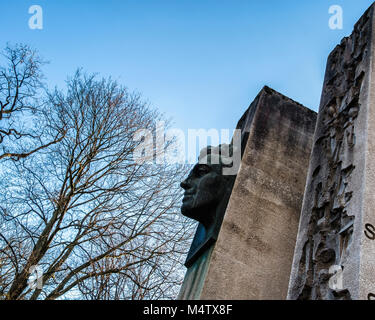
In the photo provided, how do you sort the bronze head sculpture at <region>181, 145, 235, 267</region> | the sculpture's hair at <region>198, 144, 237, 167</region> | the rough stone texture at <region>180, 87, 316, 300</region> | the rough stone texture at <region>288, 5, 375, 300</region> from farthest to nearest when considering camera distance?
the sculpture's hair at <region>198, 144, 237, 167</region> < the bronze head sculpture at <region>181, 145, 235, 267</region> < the rough stone texture at <region>180, 87, 316, 300</region> < the rough stone texture at <region>288, 5, 375, 300</region>

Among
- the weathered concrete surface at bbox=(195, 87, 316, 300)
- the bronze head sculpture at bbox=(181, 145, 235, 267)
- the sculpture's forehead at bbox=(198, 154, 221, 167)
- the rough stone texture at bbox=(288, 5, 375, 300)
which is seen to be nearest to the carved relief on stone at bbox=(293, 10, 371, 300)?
the rough stone texture at bbox=(288, 5, 375, 300)

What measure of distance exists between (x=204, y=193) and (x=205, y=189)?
6cm

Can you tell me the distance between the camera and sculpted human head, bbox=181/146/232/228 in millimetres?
5203

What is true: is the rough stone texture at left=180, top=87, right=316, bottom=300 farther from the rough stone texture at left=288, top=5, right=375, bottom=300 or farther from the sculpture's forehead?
the rough stone texture at left=288, top=5, right=375, bottom=300

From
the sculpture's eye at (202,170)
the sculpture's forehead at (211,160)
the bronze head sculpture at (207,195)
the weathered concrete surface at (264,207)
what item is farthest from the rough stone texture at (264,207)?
the sculpture's eye at (202,170)

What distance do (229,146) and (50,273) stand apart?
6.55 metres

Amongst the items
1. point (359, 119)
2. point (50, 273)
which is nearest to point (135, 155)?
point (50, 273)

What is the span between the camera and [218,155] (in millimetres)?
5586

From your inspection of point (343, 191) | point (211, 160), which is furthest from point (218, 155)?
point (343, 191)

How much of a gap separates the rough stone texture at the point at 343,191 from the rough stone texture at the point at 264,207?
1058 mm

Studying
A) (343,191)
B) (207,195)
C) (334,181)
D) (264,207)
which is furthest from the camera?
(207,195)

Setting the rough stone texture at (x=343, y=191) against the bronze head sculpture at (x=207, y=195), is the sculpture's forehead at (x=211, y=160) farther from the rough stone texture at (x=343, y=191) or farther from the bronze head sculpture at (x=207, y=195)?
the rough stone texture at (x=343, y=191)

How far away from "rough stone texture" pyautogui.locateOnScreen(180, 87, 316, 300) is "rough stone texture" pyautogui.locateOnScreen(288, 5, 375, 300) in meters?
1.06

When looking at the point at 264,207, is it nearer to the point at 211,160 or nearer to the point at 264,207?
the point at 264,207
